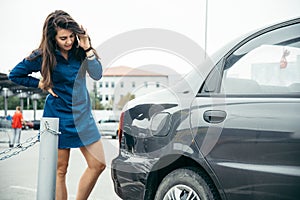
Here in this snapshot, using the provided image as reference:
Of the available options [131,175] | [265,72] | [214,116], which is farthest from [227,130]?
[131,175]

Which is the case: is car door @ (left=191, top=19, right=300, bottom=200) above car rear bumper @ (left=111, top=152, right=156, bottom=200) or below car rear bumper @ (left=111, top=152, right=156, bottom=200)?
above

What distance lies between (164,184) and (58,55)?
1.34 metres

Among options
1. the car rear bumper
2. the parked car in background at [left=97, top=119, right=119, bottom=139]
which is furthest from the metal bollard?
the parked car in background at [left=97, top=119, right=119, bottom=139]

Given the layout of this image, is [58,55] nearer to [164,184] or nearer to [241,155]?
[164,184]

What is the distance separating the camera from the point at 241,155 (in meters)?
2.32

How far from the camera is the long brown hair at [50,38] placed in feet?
10.2

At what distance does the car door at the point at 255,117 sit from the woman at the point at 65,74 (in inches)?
39.4

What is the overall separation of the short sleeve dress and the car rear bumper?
0.35m

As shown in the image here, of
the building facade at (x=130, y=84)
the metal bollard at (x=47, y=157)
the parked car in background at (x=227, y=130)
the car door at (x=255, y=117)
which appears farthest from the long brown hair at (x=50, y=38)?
the car door at (x=255, y=117)

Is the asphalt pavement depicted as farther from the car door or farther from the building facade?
the car door

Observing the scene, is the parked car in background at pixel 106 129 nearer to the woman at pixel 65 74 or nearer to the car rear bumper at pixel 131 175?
the woman at pixel 65 74

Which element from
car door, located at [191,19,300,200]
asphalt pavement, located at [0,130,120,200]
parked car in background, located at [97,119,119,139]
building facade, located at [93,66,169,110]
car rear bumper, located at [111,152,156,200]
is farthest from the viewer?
parked car in background, located at [97,119,119,139]

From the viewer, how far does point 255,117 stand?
232cm

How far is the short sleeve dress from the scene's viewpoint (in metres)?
3.16
